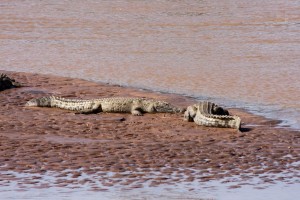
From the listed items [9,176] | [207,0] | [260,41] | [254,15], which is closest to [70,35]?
[260,41]

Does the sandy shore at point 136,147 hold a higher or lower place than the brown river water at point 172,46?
lower

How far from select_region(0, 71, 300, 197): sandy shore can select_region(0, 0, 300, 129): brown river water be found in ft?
4.79

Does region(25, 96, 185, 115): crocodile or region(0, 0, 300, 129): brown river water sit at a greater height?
region(0, 0, 300, 129): brown river water

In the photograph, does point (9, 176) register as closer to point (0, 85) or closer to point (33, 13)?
point (0, 85)

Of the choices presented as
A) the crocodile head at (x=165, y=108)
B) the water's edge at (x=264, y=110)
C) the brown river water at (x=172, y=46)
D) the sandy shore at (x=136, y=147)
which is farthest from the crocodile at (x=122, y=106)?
the brown river water at (x=172, y=46)

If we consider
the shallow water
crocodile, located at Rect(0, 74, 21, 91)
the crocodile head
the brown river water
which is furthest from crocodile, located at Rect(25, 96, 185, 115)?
the shallow water

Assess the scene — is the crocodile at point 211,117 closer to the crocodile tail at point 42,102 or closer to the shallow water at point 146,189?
the crocodile tail at point 42,102

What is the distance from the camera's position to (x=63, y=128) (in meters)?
11.0

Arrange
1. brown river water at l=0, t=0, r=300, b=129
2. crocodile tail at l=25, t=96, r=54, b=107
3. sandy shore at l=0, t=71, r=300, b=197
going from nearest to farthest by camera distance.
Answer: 1. sandy shore at l=0, t=71, r=300, b=197
2. crocodile tail at l=25, t=96, r=54, b=107
3. brown river water at l=0, t=0, r=300, b=129

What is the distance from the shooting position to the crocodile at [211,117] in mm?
10891

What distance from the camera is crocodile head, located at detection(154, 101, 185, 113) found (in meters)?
12.1

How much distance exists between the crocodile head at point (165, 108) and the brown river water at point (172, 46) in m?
1.30

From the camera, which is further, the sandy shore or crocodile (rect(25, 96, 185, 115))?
crocodile (rect(25, 96, 185, 115))

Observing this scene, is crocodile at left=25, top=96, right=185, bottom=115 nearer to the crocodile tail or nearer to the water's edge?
the crocodile tail
